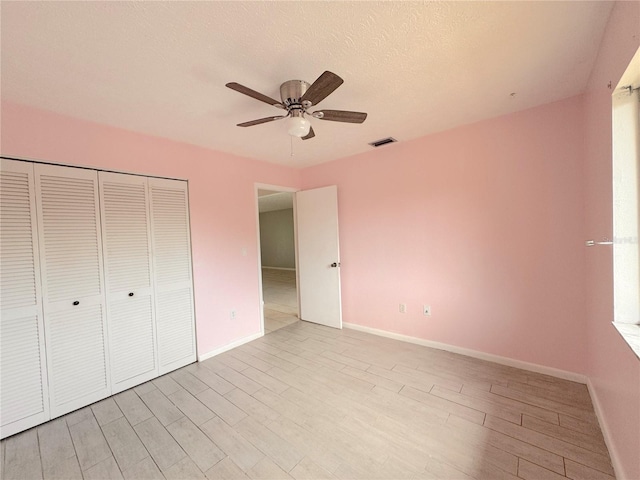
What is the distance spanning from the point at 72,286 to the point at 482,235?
12.3 feet

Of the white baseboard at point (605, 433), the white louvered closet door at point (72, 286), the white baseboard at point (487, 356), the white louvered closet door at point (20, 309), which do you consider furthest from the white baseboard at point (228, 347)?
the white baseboard at point (605, 433)

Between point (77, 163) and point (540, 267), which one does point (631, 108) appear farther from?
point (77, 163)

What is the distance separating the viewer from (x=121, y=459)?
1.60m

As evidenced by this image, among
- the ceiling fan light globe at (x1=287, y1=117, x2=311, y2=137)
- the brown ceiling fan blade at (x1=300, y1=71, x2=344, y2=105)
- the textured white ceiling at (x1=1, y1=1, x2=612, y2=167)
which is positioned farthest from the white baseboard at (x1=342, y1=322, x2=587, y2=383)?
the brown ceiling fan blade at (x1=300, y1=71, x2=344, y2=105)

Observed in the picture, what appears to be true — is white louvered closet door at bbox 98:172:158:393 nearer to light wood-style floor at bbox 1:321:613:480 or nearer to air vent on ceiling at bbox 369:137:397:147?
light wood-style floor at bbox 1:321:613:480

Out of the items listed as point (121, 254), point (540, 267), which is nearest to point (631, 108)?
point (540, 267)

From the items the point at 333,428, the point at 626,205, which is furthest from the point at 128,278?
the point at 626,205

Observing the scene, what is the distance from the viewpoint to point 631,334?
1.21m

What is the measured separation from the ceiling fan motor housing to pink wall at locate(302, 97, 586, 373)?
5.84 ft

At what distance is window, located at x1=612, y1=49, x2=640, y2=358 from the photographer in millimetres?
1279

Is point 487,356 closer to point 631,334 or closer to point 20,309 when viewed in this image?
point 631,334

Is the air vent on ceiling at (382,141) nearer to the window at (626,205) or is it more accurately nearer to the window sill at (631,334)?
the window at (626,205)

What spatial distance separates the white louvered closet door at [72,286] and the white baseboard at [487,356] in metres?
2.91

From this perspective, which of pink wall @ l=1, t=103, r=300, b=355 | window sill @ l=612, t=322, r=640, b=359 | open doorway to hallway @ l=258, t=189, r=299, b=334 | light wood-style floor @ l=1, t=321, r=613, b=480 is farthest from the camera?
open doorway to hallway @ l=258, t=189, r=299, b=334
